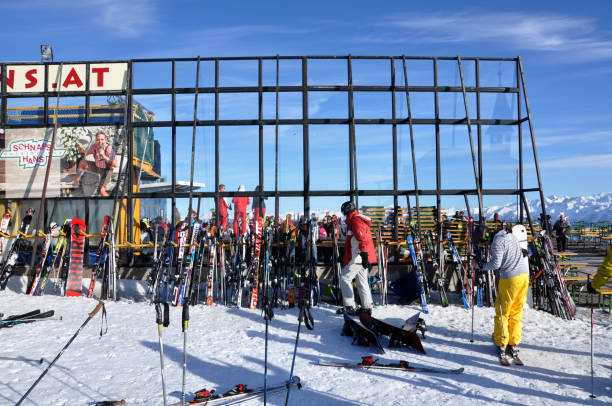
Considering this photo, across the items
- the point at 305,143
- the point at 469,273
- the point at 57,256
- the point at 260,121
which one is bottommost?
the point at 469,273

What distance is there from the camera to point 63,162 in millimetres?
11531

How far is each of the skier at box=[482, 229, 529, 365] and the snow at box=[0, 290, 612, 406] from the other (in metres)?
0.30

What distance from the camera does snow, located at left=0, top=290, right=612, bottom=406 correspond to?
4453mm

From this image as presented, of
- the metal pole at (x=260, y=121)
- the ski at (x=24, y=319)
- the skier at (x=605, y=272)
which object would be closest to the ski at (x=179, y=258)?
the ski at (x=24, y=319)

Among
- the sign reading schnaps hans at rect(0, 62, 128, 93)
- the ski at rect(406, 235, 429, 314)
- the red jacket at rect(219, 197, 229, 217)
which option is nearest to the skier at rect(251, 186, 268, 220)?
the red jacket at rect(219, 197, 229, 217)

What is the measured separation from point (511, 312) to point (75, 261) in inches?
345

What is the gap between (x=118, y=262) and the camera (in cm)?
1113

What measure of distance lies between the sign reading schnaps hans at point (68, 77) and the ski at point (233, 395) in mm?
9709

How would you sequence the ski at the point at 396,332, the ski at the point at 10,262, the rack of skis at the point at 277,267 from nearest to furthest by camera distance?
1. the ski at the point at 396,332
2. the rack of skis at the point at 277,267
3. the ski at the point at 10,262

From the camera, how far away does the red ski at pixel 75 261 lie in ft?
31.0

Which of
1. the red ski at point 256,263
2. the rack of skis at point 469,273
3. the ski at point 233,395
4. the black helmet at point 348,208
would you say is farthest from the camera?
the red ski at point 256,263

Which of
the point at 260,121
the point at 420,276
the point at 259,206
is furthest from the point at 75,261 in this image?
the point at 420,276

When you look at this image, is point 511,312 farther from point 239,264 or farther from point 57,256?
point 57,256

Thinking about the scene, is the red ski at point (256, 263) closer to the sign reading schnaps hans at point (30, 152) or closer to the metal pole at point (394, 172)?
the metal pole at point (394, 172)
